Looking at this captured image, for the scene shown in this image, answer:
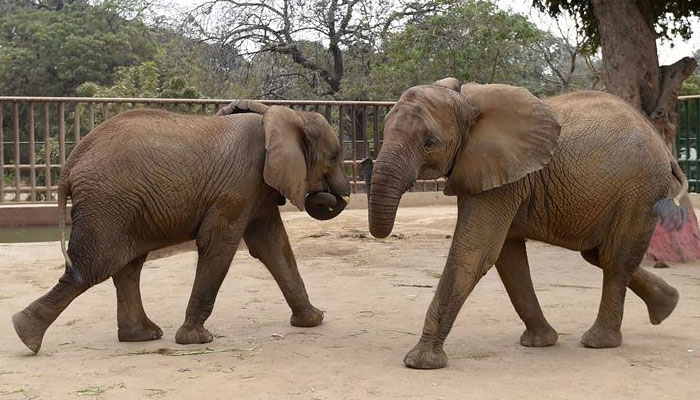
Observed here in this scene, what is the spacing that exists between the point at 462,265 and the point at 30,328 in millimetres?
2567

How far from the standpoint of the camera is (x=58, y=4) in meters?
35.5

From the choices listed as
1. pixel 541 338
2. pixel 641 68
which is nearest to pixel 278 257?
pixel 541 338

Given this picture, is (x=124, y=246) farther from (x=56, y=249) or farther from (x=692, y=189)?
(x=692, y=189)

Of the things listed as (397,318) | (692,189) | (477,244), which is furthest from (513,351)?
(692,189)

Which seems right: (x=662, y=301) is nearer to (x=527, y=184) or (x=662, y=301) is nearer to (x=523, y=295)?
(x=523, y=295)

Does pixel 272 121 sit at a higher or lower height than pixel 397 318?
higher

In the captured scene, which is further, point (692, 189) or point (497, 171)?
point (692, 189)

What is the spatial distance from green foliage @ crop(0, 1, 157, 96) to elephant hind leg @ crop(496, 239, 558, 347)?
25334 mm

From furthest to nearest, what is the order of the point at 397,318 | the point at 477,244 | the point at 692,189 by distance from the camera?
1. the point at 692,189
2. the point at 397,318
3. the point at 477,244

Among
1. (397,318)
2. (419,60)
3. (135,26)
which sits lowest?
(397,318)

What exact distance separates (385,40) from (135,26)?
37.7ft

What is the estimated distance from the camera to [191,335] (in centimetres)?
602

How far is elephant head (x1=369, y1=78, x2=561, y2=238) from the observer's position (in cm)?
488

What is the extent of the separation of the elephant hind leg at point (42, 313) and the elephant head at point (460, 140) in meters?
2.00
